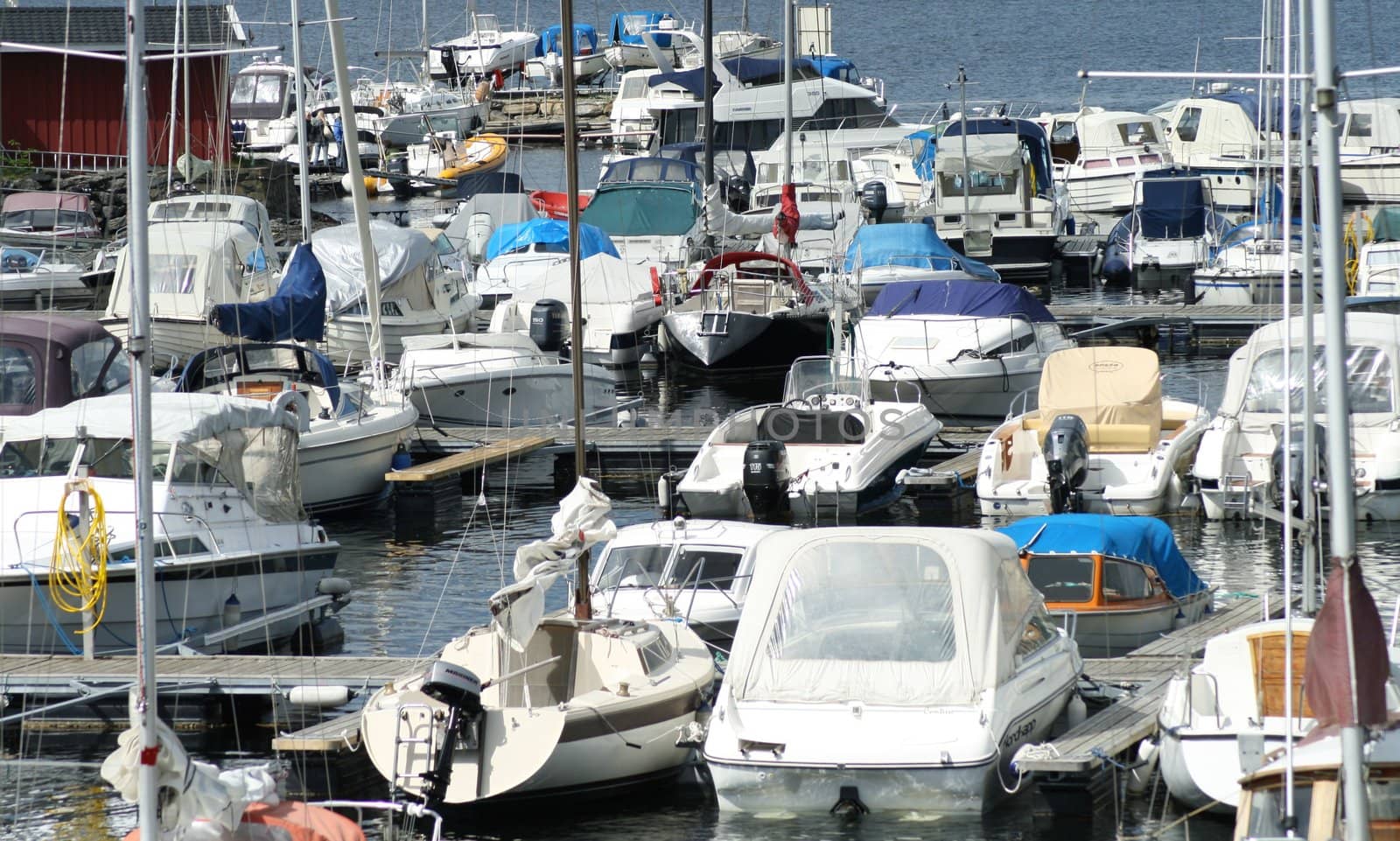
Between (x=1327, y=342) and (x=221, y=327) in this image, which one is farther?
(x=221, y=327)

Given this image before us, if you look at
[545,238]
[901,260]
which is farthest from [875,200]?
[545,238]

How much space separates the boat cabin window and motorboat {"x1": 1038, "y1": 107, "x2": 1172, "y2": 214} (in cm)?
3070

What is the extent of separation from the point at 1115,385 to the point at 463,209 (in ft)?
74.3

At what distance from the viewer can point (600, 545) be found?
2022 centimetres

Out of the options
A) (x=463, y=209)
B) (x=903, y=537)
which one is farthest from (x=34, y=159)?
(x=903, y=537)

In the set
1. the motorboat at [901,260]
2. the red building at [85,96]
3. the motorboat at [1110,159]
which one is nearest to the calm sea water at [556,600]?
the motorboat at [901,260]

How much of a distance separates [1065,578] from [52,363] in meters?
11.5

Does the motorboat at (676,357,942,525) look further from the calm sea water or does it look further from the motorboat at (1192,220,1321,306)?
the motorboat at (1192,220,1321,306)

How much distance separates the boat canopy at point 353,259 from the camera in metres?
31.0

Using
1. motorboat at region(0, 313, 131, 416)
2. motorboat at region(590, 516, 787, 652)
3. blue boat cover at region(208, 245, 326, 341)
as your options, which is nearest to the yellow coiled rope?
motorboat at region(590, 516, 787, 652)

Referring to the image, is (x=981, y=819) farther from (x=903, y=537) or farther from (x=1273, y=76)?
(x=1273, y=76)

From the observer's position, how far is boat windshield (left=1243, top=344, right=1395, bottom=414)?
934 inches

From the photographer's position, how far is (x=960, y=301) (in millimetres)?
30641

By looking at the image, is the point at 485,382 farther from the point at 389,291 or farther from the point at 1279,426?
the point at 1279,426
